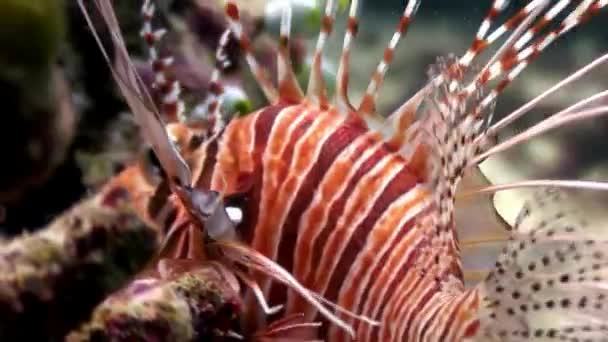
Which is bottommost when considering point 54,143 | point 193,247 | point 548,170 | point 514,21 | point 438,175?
point 548,170

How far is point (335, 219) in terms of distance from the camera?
69.0 inches

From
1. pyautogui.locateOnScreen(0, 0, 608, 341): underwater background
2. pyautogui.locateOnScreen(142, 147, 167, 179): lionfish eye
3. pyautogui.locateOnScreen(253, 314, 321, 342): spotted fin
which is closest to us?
pyautogui.locateOnScreen(0, 0, 608, 341): underwater background

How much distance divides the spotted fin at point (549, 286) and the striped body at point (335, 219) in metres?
0.13

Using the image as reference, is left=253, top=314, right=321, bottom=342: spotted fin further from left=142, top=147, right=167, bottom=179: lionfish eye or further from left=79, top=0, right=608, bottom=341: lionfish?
left=142, top=147, right=167, bottom=179: lionfish eye

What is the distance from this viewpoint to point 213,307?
1.46m

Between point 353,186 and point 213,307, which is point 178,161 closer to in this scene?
point 213,307

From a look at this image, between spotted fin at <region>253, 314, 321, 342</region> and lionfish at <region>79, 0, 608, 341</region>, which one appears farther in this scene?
spotted fin at <region>253, 314, 321, 342</region>

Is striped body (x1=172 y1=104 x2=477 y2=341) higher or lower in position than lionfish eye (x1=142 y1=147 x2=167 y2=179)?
lower

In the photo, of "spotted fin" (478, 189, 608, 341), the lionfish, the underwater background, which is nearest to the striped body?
the lionfish

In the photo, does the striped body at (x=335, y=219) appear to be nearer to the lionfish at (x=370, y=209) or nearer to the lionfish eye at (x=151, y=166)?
the lionfish at (x=370, y=209)

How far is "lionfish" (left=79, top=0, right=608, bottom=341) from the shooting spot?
151cm

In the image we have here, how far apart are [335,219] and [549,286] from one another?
0.49 m

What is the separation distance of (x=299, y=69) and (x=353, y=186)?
1.80 m

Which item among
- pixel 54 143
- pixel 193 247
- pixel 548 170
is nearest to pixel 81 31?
pixel 193 247
